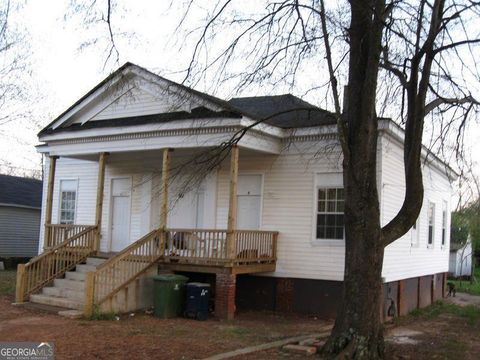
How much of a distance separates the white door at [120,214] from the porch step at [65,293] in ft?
13.8

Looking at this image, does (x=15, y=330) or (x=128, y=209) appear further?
(x=128, y=209)

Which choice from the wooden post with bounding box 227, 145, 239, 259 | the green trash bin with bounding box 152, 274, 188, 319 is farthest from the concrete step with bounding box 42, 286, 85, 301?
the wooden post with bounding box 227, 145, 239, 259

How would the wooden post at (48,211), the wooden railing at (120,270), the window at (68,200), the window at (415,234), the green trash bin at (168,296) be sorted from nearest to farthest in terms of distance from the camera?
the wooden railing at (120,270)
the green trash bin at (168,296)
the wooden post at (48,211)
the window at (415,234)
the window at (68,200)

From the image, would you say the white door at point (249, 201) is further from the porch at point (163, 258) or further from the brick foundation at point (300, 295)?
the brick foundation at point (300, 295)

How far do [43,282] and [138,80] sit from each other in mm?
6456

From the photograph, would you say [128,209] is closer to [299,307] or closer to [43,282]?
[43,282]

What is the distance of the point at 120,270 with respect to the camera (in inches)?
571

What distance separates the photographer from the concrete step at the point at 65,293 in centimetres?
1488

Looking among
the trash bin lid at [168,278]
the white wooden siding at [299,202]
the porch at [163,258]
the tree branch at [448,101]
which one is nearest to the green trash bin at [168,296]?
the trash bin lid at [168,278]

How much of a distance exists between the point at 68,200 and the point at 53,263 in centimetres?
563

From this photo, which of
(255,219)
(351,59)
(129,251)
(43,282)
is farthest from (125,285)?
(351,59)

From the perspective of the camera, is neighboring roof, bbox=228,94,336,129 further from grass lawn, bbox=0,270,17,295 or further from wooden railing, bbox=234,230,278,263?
grass lawn, bbox=0,270,17,295

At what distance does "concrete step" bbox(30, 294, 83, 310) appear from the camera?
14.4 metres

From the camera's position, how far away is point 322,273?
15.7 m
